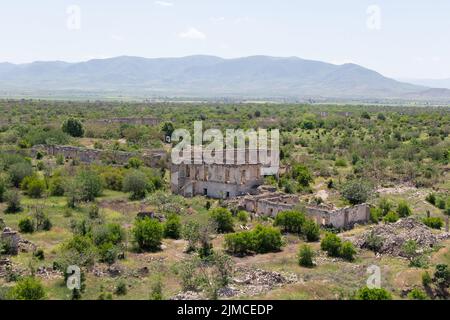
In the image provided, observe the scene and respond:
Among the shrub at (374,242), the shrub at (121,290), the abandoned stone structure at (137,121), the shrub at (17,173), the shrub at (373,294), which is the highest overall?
the abandoned stone structure at (137,121)

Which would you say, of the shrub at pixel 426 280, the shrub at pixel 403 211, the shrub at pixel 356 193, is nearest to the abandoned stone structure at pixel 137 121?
the shrub at pixel 356 193

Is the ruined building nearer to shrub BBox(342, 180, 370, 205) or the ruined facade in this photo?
the ruined facade

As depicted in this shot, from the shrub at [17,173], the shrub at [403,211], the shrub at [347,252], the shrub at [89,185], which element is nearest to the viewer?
the shrub at [347,252]

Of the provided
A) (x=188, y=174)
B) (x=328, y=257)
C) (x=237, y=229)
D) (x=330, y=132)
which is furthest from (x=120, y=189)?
(x=330, y=132)

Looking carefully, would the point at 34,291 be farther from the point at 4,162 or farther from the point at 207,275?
the point at 4,162

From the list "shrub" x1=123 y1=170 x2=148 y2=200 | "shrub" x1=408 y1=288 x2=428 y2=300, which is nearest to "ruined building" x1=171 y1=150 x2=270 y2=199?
"shrub" x1=123 y1=170 x2=148 y2=200

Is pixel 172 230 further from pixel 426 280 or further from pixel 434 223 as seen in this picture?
pixel 434 223

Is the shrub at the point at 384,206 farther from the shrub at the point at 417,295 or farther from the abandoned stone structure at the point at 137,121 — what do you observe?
the abandoned stone structure at the point at 137,121
